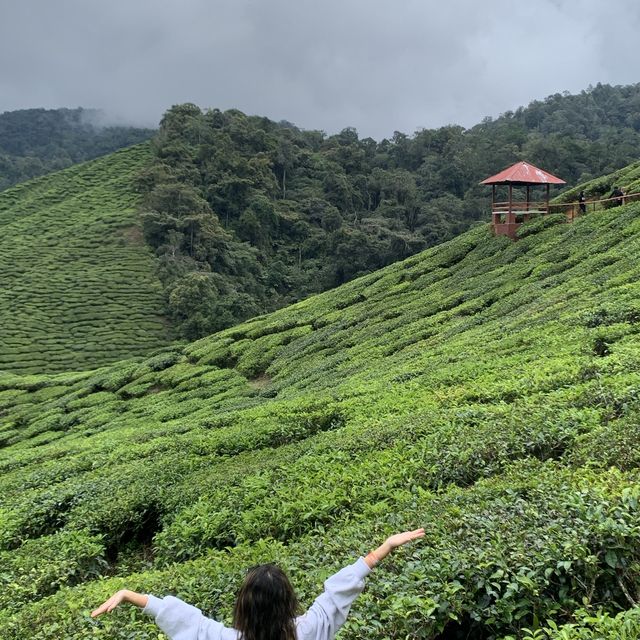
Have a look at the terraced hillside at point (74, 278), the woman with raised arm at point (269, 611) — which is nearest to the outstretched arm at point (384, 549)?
the woman with raised arm at point (269, 611)

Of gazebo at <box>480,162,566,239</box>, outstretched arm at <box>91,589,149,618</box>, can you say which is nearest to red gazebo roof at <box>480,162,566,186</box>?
gazebo at <box>480,162,566,239</box>

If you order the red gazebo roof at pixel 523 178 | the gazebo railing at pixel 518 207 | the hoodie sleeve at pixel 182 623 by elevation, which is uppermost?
the red gazebo roof at pixel 523 178

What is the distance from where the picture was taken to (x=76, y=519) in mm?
8180

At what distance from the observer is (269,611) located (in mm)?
2668

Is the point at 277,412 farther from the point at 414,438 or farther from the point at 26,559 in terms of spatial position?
the point at 26,559

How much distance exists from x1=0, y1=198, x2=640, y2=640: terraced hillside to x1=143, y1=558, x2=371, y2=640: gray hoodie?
84 centimetres

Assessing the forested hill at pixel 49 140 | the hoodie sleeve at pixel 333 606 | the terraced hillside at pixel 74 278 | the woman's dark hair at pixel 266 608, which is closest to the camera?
the woman's dark hair at pixel 266 608

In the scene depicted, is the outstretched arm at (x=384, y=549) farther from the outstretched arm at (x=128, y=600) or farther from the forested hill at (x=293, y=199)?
the forested hill at (x=293, y=199)

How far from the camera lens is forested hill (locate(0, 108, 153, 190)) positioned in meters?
96.6

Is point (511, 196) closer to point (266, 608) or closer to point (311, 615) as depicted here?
point (311, 615)

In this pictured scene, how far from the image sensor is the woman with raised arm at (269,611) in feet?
8.76

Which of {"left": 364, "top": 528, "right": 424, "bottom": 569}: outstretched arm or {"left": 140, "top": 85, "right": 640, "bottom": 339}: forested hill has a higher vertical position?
{"left": 140, "top": 85, "right": 640, "bottom": 339}: forested hill

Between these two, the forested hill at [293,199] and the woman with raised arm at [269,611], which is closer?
the woman with raised arm at [269,611]

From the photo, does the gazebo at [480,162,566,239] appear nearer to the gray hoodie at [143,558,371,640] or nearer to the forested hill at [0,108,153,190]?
the gray hoodie at [143,558,371,640]
